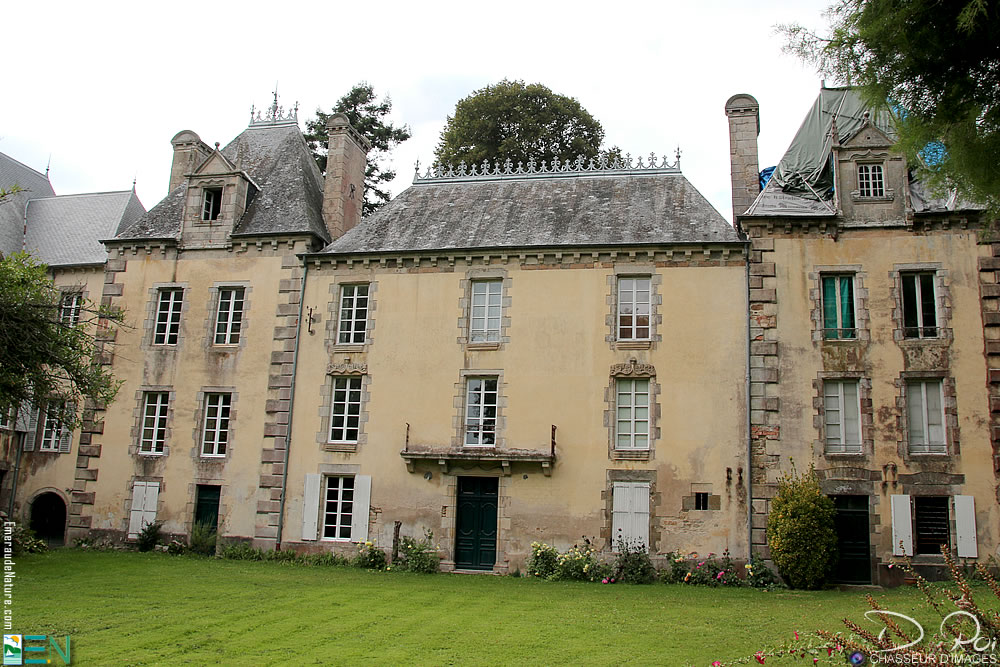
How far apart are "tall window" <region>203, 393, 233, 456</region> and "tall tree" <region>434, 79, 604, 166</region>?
Answer: 517 inches

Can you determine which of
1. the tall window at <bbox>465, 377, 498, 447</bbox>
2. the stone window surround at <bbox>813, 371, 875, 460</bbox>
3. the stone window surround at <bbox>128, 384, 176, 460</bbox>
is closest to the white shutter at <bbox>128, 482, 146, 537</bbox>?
the stone window surround at <bbox>128, 384, 176, 460</bbox>

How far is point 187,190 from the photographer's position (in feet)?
69.2

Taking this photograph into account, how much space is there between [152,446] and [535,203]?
427 inches

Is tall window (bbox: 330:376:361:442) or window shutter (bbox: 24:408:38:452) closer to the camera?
tall window (bbox: 330:376:361:442)

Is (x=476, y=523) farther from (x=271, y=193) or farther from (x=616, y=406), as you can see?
(x=271, y=193)

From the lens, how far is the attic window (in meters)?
21.0

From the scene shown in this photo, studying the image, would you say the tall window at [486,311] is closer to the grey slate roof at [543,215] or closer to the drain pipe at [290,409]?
the grey slate roof at [543,215]

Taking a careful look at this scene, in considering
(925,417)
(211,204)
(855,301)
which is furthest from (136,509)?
(925,417)

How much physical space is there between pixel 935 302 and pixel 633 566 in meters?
8.18

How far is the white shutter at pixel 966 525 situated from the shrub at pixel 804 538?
2320 millimetres

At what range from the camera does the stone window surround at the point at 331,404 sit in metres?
18.5

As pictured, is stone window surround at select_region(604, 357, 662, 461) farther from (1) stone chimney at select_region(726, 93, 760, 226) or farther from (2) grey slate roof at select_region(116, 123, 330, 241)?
(2) grey slate roof at select_region(116, 123, 330, 241)

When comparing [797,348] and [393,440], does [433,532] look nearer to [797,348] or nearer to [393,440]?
[393,440]

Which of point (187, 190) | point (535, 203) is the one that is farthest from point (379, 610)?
point (187, 190)
